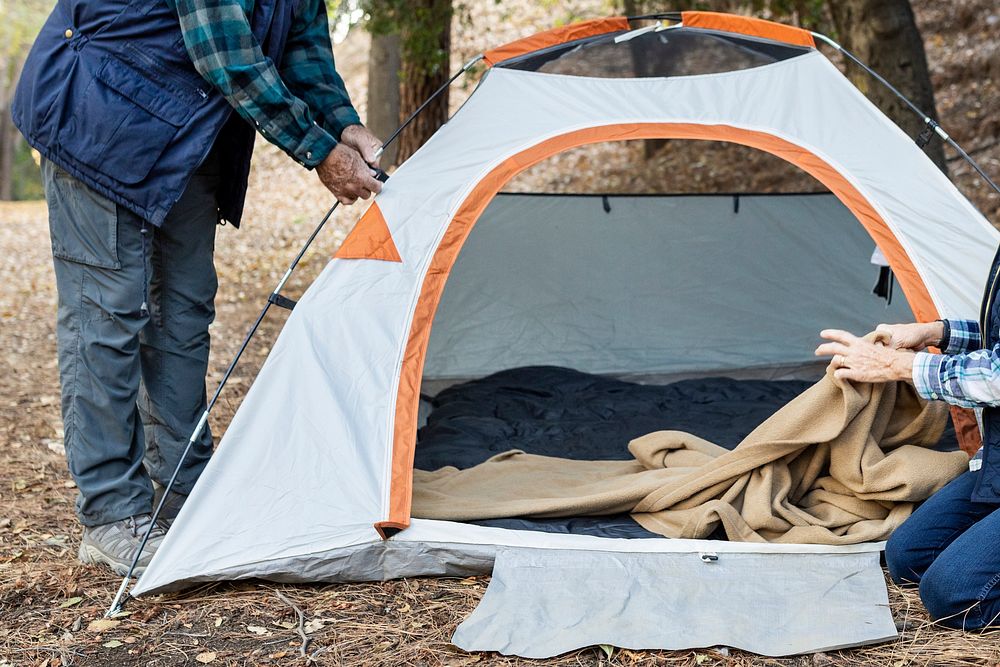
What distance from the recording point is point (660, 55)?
309cm

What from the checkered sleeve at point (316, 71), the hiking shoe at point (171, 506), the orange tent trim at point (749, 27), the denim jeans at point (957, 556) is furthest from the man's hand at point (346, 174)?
the denim jeans at point (957, 556)

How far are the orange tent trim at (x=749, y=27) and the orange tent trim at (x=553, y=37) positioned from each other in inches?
8.5

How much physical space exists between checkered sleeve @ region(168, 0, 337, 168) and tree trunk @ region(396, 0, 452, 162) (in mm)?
2832

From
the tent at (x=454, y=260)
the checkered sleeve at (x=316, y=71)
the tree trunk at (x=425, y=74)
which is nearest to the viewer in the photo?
the tent at (x=454, y=260)

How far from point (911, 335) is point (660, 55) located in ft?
4.26

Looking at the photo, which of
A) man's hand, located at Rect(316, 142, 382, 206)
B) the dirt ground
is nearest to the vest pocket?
man's hand, located at Rect(316, 142, 382, 206)

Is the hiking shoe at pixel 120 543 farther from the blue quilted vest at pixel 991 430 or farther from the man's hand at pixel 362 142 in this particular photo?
the blue quilted vest at pixel 991 430

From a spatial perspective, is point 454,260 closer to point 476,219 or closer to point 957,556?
point 476,219

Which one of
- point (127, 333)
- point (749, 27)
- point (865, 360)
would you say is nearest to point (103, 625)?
point (127, 333)

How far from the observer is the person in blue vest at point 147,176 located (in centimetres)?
Answer: 222

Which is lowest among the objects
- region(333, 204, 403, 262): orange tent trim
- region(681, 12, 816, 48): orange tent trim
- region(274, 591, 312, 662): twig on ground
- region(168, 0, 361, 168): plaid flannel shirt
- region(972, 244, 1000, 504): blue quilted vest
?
region(274, 591, 312, 662): twig on ground

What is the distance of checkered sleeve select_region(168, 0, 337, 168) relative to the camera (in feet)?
7.09

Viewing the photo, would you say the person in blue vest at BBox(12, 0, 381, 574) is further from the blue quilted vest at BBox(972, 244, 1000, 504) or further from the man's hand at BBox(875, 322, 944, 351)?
the blue quilted vest at BBox(972, 244, 1000, 504)

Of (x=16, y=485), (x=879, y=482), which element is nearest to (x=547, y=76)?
(x=879, y=482)
